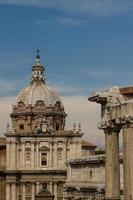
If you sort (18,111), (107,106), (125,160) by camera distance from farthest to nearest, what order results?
(18,111)
(107,106)
(125,160)

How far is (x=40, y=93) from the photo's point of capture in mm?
65562

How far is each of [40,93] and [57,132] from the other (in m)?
5.30

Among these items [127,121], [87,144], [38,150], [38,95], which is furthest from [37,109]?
[127,121]

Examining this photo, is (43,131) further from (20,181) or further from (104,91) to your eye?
(104,91)

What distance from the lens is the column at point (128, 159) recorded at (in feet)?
59.1

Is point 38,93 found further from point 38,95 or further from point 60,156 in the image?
point 60,156

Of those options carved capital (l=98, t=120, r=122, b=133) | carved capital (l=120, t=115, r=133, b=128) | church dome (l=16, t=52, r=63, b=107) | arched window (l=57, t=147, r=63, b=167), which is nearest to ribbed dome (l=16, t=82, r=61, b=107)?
church dome (l=16, t=52, r=63, b=107)

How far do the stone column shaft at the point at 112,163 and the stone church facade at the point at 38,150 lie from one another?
41636 millimetres

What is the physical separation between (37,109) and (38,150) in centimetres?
482

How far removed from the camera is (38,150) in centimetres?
6203

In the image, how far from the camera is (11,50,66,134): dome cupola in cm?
6400

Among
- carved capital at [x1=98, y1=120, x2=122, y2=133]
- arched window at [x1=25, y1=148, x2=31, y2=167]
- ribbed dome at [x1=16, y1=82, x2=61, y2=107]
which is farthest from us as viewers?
ribbed dome at [x1=16, y1=82, x2=61, y2=107]

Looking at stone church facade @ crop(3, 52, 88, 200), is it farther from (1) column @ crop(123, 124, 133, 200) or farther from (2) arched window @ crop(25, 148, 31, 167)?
(1) column @ crop(123, 124, 133, 200)

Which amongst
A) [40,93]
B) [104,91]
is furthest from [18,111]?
[104,91]
